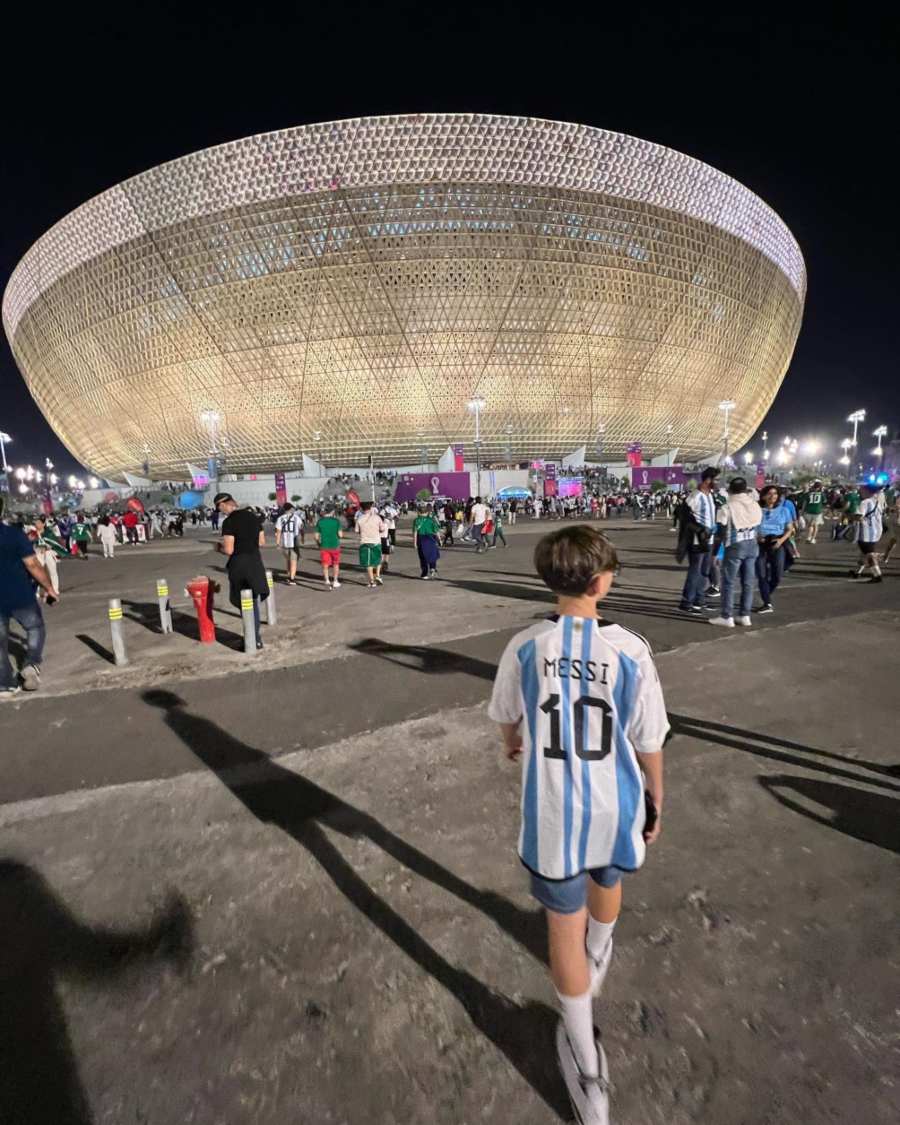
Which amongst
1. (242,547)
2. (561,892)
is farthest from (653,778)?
(242,547)

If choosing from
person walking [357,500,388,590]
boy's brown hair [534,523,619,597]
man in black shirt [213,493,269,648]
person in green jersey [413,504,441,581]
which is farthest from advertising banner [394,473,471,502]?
boy's brown hair [534,523,619,597]

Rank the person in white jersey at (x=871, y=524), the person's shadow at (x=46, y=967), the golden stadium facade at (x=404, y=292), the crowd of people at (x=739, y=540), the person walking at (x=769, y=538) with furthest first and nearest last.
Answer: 1. the golden stadium facade at (x=404, y=292)
2. the person in white jersey at (x=871, y=524)
3. the person walking at (x=769, y=538)
4. the crowd of people at (x=739, y=540)
5. the person's shadow at (x=46, y=967)

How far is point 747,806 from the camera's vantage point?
2906 mm

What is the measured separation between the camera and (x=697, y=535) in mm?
7207

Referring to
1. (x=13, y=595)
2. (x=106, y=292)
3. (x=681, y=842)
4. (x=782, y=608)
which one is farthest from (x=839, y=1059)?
(x=106, y=292)

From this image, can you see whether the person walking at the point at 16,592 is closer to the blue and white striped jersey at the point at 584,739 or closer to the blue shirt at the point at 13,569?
the blue shirt at the point at 13,569

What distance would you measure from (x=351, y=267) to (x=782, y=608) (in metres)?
51.1

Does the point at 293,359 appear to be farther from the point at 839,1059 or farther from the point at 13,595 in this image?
the point at 839,1059

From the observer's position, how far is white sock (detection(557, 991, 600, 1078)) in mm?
1450

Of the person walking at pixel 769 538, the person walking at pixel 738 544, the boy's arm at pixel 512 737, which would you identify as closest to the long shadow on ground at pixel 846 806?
the boy's arm at pixel 512 737

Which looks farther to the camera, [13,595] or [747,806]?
[13,595]

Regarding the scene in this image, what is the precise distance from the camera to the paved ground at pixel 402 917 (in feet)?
5.07

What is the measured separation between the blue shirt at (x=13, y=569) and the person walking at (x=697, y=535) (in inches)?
312

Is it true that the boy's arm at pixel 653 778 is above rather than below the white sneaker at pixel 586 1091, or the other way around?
above
